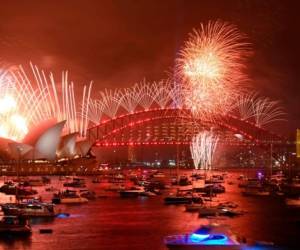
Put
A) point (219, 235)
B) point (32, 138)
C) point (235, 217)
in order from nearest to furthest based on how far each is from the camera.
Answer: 1. point (219, 235)
2. point (235, 217)
3. point (32, 138)

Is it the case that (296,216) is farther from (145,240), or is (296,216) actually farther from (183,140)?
(183,140)

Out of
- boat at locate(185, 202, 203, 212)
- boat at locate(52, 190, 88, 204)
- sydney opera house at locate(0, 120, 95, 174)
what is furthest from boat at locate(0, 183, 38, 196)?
sydney opera house at locate(0, 120, 95, 174)

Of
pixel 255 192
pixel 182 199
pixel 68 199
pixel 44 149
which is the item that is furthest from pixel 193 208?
pixel 44 149

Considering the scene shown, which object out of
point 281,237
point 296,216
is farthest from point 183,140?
point 281,237

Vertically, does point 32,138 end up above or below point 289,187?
above

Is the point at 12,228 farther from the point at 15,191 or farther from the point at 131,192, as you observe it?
the point at 131,192

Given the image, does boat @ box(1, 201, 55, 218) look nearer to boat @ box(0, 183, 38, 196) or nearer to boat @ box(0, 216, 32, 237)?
boat @ box(0, 216, 32, 237)
